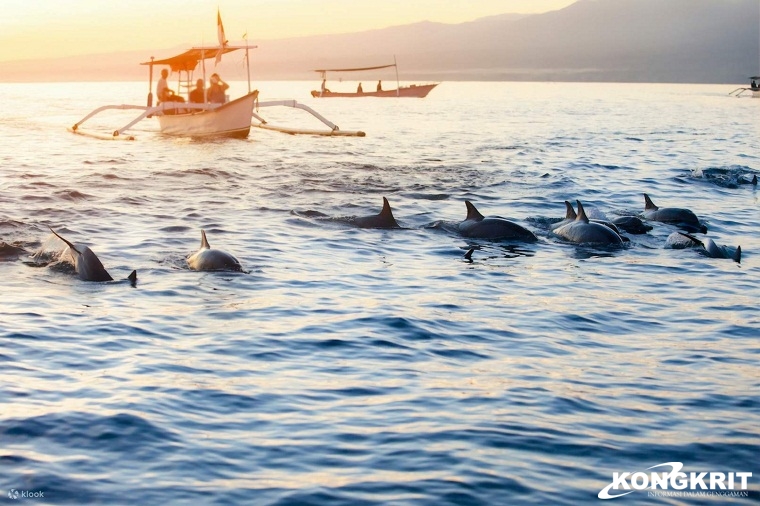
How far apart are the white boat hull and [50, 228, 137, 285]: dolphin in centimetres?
2733

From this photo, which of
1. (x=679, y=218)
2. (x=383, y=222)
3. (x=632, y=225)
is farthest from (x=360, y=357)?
(x=679, y=218)

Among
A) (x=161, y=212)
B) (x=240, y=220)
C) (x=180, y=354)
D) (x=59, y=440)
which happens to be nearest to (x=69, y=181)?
(x=161, y=212)

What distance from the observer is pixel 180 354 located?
32.8 feet

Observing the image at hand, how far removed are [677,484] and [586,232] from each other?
10.9 meters

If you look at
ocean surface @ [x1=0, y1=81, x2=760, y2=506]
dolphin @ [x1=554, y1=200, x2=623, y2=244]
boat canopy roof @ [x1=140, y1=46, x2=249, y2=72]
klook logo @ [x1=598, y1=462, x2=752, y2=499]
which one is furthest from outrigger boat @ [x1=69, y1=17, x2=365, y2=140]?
klook logo @ [x1=598, y1=462, x2=752, y2=499]

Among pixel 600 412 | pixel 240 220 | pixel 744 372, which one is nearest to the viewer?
pixel 600 412

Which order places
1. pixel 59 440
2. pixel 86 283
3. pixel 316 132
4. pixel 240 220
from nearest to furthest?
pixel 59 440 → pixel 86 283 → pixel 240 220 → pixel 316 132

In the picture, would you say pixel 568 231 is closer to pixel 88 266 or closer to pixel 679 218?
pixel 679 218

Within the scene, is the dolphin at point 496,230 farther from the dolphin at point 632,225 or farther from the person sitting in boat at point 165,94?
the person sitting in boat at point 165,94

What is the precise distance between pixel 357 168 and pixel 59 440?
961 inches

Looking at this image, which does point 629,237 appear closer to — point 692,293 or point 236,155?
point 692,293

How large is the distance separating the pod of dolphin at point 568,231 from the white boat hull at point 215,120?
2101 centimetres

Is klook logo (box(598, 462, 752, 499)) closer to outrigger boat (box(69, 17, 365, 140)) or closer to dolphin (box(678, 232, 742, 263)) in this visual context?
dolphin (box(678, 232, 742, 263))

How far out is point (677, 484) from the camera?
6.91 meters
